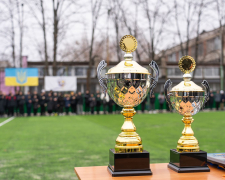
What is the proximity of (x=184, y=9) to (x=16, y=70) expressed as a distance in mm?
16107

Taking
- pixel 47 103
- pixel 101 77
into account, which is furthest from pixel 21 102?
pixel 101 77

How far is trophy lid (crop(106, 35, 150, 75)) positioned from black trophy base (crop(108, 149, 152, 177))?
2.07 feet

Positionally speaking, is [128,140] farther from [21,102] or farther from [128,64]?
[21,102]

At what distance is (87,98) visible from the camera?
2189 cm

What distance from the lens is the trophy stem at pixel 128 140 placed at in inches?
92.0

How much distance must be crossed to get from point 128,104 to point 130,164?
0.46 m

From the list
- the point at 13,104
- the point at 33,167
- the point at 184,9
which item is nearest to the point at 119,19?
the point at 184,9

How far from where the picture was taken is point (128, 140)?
2.36 m

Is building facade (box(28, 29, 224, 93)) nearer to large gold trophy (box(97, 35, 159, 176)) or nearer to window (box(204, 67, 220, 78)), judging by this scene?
window (box(204, 67, 220, 78))

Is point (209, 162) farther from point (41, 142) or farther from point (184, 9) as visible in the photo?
point (184, 9)

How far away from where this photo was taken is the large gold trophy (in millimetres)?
2287

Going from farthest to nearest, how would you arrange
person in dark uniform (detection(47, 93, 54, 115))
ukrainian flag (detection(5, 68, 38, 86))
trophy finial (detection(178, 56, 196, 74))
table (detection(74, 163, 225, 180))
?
ukrainian flag (detection(5, 68, 38, 86))
person in dark uniform (detection(47, 93, 54, 115))
trophy finial (detection(178, 56, 196, 74))
table (detection(74, 163, 225, 180))

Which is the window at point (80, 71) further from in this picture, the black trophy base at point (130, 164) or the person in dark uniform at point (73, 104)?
the black trophy base at point (130, 164)

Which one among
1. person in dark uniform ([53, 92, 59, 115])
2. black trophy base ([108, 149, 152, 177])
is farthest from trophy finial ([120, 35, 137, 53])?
person in dark uniform ([53, 92, 59, 115])
